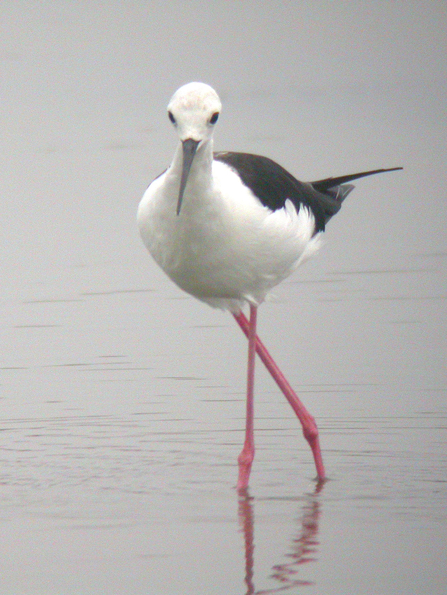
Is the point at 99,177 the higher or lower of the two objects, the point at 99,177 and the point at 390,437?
the higher

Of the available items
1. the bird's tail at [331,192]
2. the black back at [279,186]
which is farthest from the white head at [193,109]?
the bird's tail at [331,192]

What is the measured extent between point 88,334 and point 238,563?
4.04 meters

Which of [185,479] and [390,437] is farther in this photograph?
[390,437]

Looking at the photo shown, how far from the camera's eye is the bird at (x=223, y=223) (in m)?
5.50

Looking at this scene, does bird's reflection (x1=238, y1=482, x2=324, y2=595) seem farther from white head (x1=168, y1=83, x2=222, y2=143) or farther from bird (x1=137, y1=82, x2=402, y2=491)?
white head (x1=168, y1=83, x2=222, y2=143)

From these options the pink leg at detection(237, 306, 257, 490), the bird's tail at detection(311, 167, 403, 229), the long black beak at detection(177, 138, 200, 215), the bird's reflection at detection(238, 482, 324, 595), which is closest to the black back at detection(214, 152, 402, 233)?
the bird's tail at detection(311, 167, 403, 229)

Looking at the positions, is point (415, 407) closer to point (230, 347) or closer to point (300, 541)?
point (230, 347)

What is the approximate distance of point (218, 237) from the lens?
19.3 ft

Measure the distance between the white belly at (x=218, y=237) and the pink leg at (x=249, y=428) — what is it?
279mm

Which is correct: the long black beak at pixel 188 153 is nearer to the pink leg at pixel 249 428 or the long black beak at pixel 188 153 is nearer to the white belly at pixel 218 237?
the white belly at pixel 218 237

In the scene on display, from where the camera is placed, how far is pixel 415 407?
24.6ft

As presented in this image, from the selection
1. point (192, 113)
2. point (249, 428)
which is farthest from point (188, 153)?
point (249, 428)

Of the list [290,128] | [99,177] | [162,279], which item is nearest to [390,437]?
[162,279]

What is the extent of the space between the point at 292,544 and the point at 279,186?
5.76 feet
